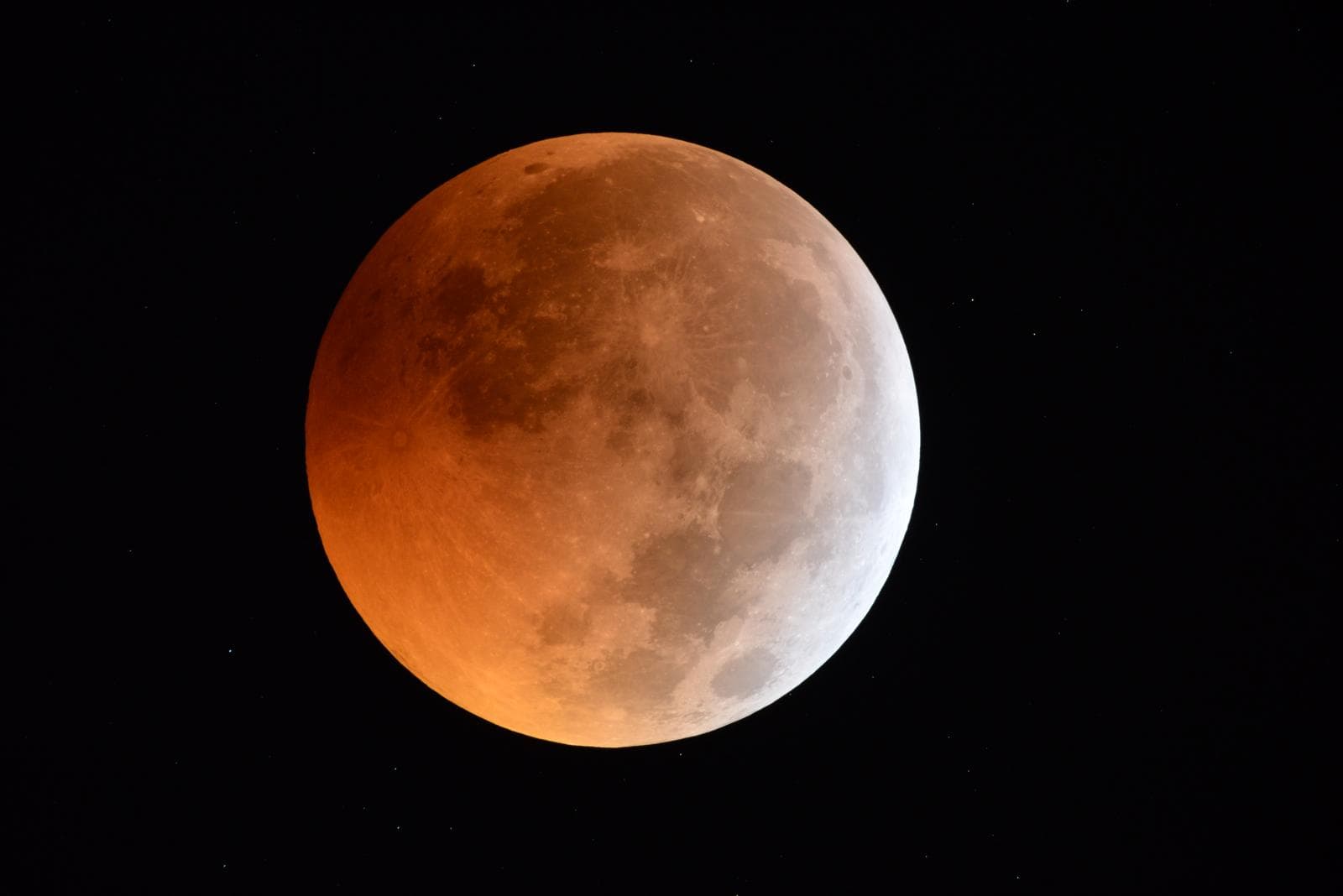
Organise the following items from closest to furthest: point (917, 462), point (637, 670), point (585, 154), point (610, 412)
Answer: point (610, 412) → point (637, 670) → point (585, 154) → point (917, 462)

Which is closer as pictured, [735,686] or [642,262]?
[642,262]

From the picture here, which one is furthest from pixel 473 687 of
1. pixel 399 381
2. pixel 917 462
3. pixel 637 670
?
pixel 917 462

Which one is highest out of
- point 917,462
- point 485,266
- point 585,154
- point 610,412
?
point 585,154

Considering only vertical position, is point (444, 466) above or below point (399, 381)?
below

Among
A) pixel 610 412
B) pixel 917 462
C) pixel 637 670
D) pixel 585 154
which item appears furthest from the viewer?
pixel 917 462

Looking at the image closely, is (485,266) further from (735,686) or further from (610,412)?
(735,686)

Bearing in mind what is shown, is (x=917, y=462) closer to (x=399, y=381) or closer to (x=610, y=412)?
(x=610, y=412)
